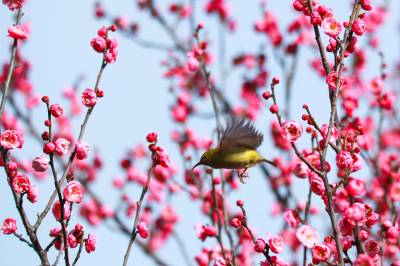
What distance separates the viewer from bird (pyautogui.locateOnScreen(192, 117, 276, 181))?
3650 millimetres

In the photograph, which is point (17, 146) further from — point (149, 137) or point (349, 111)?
point (349, 111)

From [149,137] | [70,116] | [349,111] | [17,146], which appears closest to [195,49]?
[349,111]

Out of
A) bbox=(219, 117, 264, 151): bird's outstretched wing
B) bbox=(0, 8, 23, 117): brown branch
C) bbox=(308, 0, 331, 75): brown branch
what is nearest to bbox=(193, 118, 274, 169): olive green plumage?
bbox=(219, 117, 264, 151): bird's outstretched wing

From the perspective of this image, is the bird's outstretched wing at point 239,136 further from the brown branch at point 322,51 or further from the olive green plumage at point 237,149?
the brown branch at point 322,51

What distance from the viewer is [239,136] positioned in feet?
12.3

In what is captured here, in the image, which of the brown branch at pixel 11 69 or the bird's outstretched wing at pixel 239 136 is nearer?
the brown branch at pixel 11 69

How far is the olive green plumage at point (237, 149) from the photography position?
3.65m

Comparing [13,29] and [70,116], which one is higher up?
[70,116]

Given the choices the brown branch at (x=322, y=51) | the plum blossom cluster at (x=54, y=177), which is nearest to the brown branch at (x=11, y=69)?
the plum blossom cluster at (x=54, y=177)

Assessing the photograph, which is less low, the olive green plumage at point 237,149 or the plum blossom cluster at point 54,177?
the olive green plumage at point 237,149

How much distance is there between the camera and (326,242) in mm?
3094

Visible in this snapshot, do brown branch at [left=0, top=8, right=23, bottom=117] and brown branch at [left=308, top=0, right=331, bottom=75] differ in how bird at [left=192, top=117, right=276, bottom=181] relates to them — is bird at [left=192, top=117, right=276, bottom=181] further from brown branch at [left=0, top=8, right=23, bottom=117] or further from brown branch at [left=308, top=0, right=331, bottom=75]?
brown branch at [left=0, top=8, right=23, bottom=117]

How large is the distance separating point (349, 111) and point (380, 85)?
117 centimetres

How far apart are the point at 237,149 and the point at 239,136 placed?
26 centimetres
